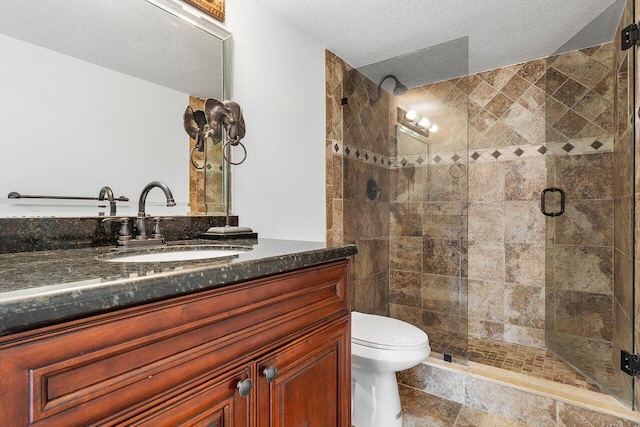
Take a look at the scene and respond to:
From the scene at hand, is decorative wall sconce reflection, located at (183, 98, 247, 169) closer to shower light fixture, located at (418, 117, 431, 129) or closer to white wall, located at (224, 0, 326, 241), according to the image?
white wall, located at (224, 0, 326, 241)

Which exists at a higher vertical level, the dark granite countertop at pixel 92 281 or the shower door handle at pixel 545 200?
the shower door handle at pixel 545 200

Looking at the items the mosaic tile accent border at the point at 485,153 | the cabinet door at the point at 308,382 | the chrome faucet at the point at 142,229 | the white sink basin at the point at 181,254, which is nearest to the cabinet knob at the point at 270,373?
the cabinet door at the point at 308,382

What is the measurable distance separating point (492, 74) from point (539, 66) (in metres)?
0.32

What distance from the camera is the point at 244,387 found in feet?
2.32

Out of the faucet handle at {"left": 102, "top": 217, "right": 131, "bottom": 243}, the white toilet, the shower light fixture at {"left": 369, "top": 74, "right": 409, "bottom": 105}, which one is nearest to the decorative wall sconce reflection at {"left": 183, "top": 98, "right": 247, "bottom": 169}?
the faucet handle at {"left": 102, "top": 217, "right": 131, "bottom": 243}

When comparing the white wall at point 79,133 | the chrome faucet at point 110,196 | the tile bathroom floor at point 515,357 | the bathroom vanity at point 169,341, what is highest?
the white wall at point 79,133

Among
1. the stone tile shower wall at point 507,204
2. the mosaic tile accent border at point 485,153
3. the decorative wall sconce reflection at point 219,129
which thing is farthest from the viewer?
the stone tile shower wall at point 507,204

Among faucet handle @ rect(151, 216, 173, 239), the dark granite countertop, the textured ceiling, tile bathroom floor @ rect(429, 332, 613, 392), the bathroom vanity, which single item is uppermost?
the textured ceiling

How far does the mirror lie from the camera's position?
3.26 ft

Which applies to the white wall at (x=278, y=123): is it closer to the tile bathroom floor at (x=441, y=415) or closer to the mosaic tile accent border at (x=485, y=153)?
the mosaic tile accent border at (x=485, y=153)

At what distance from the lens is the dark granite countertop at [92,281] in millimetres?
437

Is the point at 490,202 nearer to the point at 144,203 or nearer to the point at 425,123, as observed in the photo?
the point at 425,123

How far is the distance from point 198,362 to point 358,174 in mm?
1998

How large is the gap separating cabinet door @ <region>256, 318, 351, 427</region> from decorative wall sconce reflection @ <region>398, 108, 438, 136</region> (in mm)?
1815
